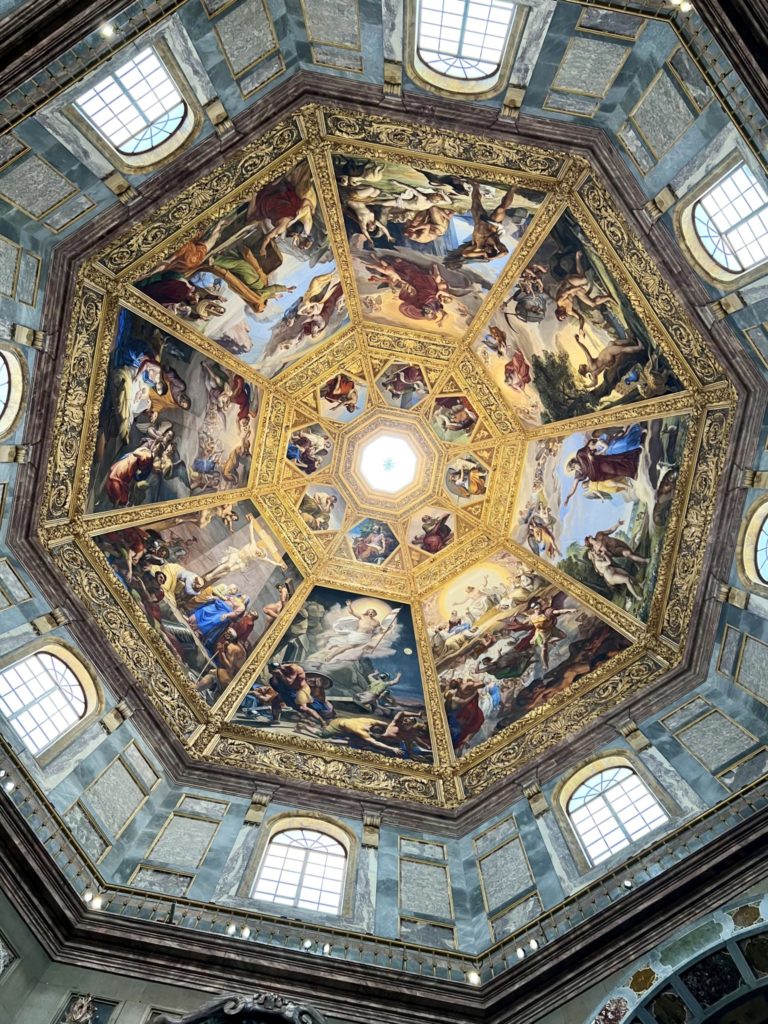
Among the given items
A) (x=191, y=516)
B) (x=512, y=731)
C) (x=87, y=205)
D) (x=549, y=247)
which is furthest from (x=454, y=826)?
(x=87, y=205)

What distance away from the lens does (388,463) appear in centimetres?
2522

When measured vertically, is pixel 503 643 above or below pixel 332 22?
above

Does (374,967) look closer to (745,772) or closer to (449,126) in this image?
(745,772)

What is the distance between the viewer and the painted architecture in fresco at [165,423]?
19469mm

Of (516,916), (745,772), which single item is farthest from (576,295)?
(516,916)

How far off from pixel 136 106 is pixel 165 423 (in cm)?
Result: 740

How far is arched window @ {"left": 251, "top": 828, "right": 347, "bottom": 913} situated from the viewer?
53.3 ft

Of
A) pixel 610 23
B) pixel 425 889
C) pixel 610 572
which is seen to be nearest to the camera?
pixel 610 23

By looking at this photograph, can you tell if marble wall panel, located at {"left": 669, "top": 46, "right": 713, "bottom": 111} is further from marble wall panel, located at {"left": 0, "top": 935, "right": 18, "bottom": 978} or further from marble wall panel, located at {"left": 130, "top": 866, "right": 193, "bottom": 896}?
marble wall panel, located at {"left": 0, "top": 935, "right": 18, "bottom": 978}

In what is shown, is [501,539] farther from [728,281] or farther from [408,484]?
[728,281]

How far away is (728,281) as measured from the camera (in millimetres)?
16188

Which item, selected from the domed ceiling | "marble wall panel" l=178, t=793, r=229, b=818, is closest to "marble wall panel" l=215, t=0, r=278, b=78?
the domed ceiling

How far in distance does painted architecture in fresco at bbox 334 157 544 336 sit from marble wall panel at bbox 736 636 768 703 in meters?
9.74

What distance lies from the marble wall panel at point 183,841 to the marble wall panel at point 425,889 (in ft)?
12.5
